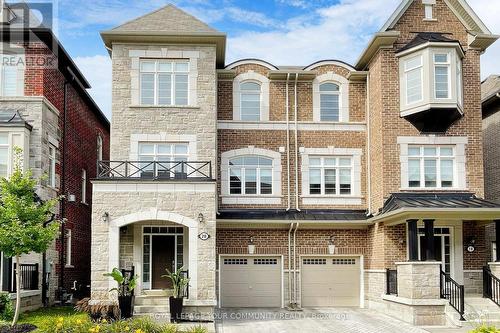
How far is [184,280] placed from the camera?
17.3 meters

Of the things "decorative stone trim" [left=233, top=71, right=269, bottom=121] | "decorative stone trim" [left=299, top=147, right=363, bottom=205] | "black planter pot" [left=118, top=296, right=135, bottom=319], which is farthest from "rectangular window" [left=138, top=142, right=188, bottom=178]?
"black planter pot" [left=118, top=296, right=135, bottom=319]

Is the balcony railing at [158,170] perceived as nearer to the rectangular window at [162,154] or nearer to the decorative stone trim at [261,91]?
the rectangular window at [162,154]

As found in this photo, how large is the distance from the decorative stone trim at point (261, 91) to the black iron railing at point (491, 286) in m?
8.80

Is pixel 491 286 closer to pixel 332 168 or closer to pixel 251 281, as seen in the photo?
pixel 332 168

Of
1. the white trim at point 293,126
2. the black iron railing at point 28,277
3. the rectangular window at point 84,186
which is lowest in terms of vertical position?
the black iron railing at point 28,277

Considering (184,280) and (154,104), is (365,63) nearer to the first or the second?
(154,104)

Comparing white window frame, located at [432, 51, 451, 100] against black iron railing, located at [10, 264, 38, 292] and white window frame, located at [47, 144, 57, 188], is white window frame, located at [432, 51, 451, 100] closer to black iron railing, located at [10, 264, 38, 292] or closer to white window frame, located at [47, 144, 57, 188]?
white window frame, located at [47, 144, 57, 188]

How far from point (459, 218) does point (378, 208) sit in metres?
2.55

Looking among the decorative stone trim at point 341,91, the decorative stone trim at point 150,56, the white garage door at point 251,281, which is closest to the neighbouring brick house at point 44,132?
the decorative stone trim at point 150,56

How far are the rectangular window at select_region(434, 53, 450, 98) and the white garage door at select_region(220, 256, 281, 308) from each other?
7739 mm

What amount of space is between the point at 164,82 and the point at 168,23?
76.5 inches

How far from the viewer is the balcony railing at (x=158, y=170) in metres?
19.0

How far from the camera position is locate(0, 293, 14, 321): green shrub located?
16.3 metres

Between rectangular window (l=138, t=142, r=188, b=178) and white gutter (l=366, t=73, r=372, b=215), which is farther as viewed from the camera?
white gutter (l=366, t=73, r=372, b=215)
